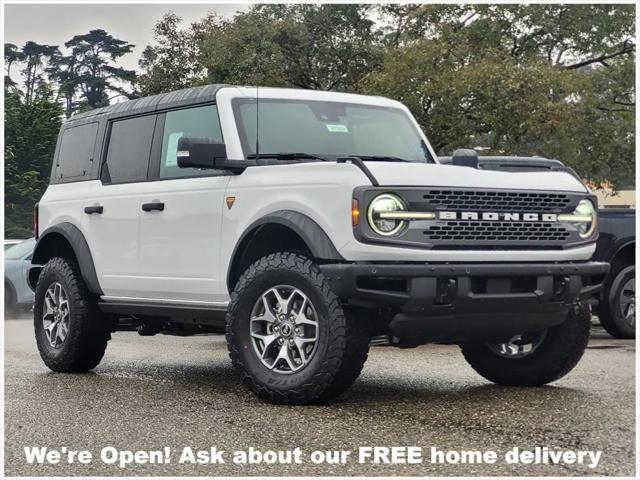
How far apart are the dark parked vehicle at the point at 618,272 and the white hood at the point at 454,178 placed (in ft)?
14.6

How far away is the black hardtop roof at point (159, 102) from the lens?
27.1 feet

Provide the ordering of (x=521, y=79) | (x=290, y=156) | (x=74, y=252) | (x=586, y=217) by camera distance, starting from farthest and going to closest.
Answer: (x=521, y=79) → (x=74, y=252) → (x=290, y=156) → (x=586, y=217)

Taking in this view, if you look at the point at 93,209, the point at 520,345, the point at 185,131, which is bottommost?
the point at 520,345

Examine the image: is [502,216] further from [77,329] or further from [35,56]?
[35,56]

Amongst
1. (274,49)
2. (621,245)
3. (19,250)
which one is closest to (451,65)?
(274,49)

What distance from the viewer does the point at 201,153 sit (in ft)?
24.6

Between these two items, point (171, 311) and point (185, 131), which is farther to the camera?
point (185, 131)

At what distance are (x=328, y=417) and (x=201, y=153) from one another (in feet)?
6.38

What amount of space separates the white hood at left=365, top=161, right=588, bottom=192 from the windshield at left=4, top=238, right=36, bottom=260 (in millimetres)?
12411

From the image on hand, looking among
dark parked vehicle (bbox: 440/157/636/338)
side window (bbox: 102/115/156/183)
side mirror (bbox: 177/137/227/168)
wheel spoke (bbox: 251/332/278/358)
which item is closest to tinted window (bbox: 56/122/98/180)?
side window (bbox: 102/115/156/183)

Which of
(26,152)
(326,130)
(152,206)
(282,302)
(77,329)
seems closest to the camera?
(282,302)

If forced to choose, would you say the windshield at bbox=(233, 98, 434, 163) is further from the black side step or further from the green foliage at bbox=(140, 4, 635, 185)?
the green foliage at bbox=(140, 4, 635, 185)

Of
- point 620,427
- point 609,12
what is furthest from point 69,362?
point 609,12

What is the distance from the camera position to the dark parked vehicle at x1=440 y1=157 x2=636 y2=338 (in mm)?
11766
